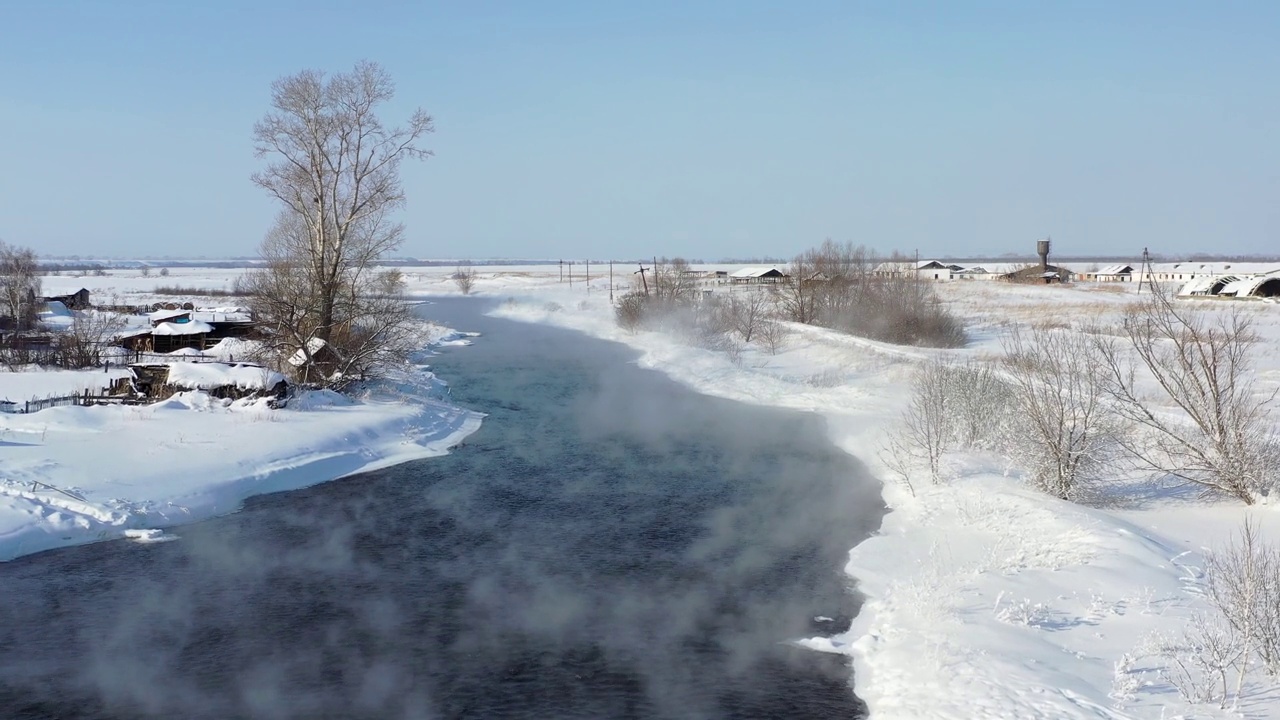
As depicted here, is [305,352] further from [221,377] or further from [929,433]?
[929,433]

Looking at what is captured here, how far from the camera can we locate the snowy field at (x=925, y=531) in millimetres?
9883

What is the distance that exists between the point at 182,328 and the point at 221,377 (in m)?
18.6

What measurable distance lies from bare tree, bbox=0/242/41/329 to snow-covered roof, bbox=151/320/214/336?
682 centimetres

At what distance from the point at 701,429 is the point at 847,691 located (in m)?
17.7

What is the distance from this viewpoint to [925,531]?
16.3 metres

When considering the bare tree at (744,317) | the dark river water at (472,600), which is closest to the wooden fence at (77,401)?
the dark river water at (472,600)

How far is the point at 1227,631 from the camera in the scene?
1009 centimetres

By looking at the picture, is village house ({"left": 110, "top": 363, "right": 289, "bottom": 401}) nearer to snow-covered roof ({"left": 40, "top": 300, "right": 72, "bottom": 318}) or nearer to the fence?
the fence

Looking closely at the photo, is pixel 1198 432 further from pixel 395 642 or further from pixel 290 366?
pixel 290 366

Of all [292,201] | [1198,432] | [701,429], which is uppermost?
[292,201]

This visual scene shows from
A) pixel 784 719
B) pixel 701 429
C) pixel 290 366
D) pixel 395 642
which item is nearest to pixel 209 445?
pixel 290 366

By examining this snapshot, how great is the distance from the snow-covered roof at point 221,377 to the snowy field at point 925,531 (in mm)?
786

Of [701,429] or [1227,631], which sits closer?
[1227,631]

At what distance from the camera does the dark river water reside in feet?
33.7
